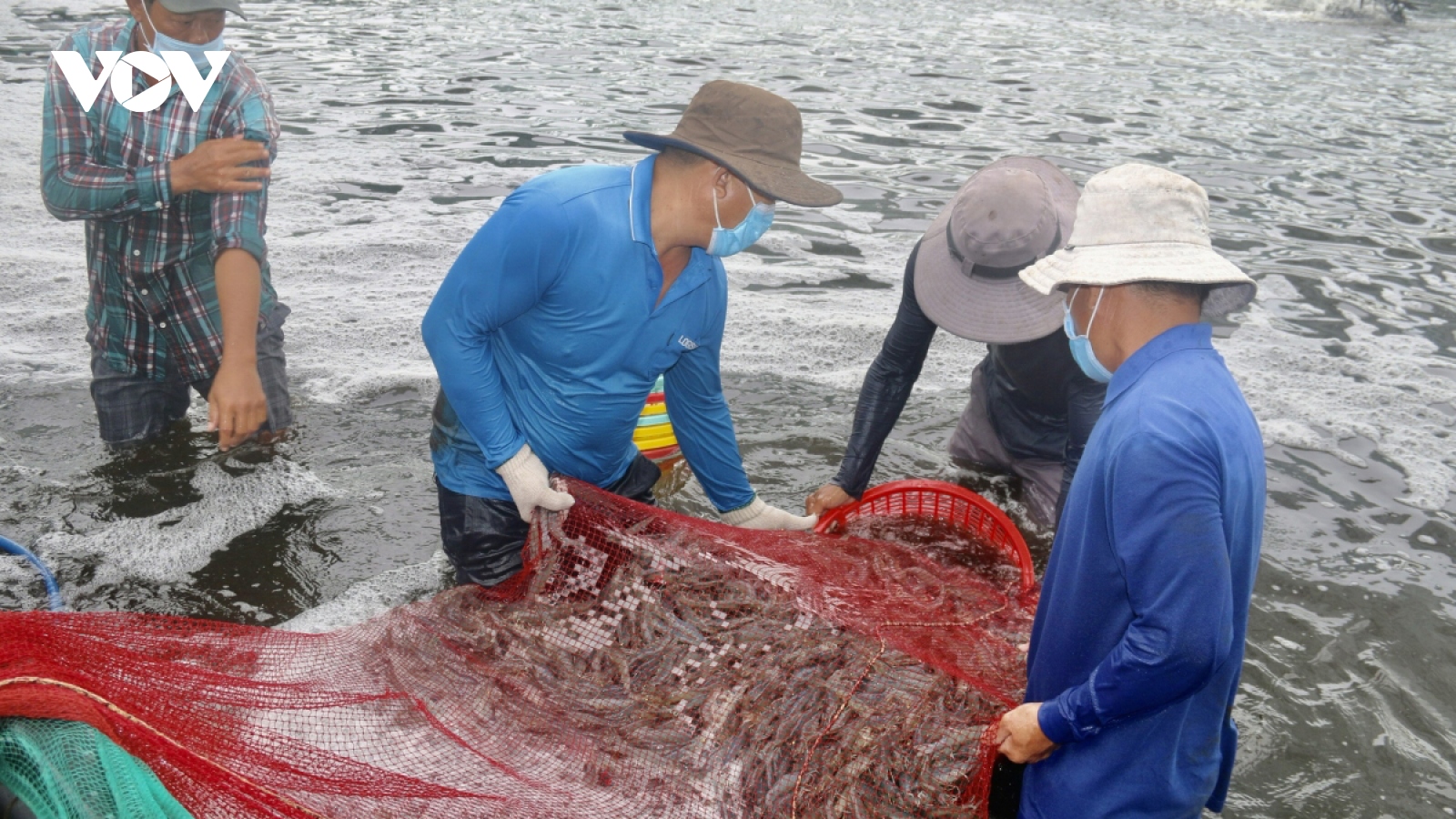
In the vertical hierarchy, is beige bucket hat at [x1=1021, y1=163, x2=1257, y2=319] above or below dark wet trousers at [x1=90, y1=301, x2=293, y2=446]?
above

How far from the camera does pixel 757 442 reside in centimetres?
675

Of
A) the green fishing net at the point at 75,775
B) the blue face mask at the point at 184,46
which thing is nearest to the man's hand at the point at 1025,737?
the green fishing net at the point at 75,775

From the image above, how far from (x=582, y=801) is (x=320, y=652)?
109 centimetres

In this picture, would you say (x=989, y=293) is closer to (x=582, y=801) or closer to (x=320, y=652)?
(x=582, y=801)

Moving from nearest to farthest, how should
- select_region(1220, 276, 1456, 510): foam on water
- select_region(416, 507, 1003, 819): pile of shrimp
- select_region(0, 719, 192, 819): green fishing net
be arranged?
select_region(0, 719, 192, 819): green fishing net
select_region(416, 507, 1003, 819): pile of shrimp
select_region(1220, 276, 1456, 510): foam on water

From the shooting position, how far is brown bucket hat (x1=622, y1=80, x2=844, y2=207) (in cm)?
354

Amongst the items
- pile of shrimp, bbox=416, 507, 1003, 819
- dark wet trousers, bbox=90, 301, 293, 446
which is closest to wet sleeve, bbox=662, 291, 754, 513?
pile of shrimp, bbox=416, 507, 1003, 819

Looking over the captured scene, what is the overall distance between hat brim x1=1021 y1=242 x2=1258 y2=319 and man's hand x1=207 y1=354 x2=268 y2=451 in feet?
11.6

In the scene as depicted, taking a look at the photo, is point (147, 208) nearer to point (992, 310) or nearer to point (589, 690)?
point (589, 690)

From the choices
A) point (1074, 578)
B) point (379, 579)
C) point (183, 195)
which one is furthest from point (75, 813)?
point (183, 195)

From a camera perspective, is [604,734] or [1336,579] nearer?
[604,734]

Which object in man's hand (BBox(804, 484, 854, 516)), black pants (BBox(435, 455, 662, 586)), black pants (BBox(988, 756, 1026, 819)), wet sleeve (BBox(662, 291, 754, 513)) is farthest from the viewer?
man's hand (BBox(804, 484, 854, 516))

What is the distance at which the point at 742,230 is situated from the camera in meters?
3.71

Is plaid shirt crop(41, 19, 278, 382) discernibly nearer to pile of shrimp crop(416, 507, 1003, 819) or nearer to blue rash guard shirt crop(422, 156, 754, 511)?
blue rash guard shirt crop(422, 156, 754, 511)
